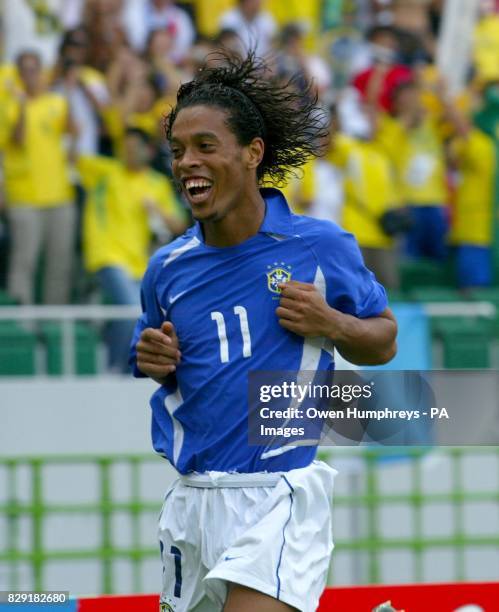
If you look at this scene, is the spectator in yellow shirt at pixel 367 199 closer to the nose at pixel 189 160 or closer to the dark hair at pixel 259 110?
the dark hair at pixel 259 110

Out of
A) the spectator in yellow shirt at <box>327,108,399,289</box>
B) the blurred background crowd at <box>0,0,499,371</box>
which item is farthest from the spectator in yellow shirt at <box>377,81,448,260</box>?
the spectator in yellow shirt at <box>327,108,399,289</box>

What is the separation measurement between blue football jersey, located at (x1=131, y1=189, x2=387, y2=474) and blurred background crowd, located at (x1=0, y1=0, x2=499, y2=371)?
4.58m

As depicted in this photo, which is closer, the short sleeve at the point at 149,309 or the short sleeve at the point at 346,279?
the short sleeve at the point at 346,279

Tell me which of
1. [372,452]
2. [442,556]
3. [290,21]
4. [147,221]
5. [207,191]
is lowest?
[442,556]

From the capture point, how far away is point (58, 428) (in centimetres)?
919

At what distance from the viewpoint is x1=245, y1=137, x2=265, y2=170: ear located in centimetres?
448

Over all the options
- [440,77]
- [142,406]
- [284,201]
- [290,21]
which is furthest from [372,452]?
[290,21]

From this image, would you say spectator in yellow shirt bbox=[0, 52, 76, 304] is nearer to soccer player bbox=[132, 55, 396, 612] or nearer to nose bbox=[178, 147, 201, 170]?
soccer player bbox=[132, 55, 396, 612]

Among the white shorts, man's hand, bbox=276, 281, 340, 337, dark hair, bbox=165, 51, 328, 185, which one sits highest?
dark hair, bbox=165, 51, 328, 185

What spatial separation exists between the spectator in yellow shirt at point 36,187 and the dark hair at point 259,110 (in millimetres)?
5097

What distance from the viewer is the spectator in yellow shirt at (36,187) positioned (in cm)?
973

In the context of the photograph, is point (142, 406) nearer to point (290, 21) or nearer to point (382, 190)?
point (382, 190)

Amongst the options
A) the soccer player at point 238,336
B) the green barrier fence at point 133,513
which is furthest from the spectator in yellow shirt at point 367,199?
the soccer player at point 238,336

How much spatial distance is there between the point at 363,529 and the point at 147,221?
264 centimetres
